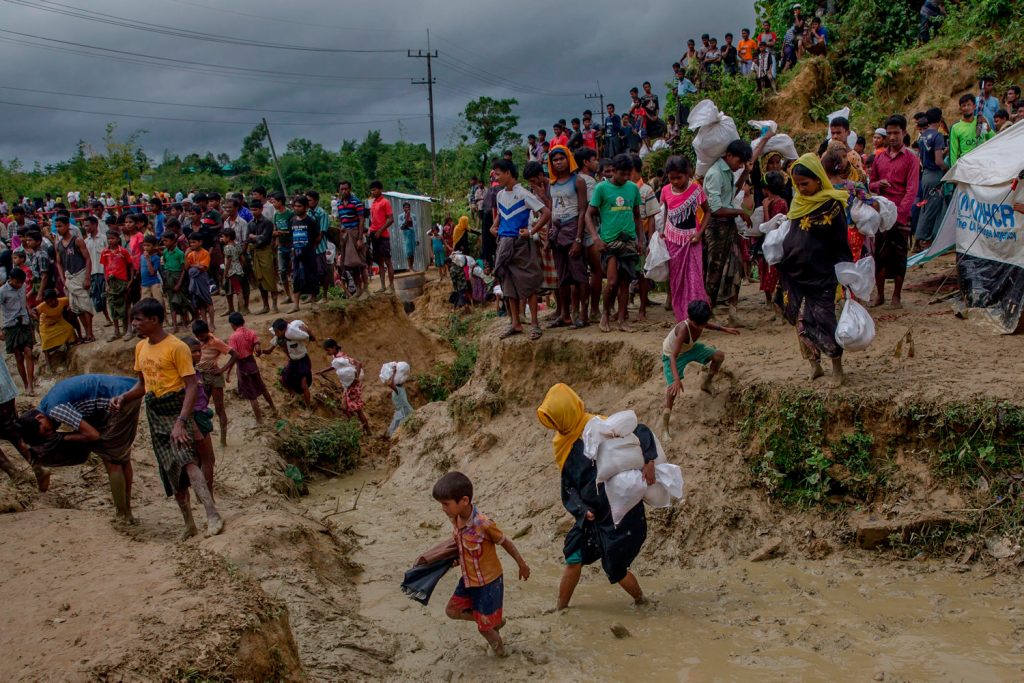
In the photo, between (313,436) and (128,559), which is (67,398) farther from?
(313,436)

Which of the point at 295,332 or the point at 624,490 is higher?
the point at 295,332

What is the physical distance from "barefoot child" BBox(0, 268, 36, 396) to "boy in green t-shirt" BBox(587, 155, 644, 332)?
906 cm

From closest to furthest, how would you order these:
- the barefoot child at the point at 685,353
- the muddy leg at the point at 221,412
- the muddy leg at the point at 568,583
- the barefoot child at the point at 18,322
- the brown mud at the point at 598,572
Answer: the brown mud at the point at 598,572 < the muddy leg at the point at 568,583 < the barefoot child at the point at 685,353 < the muddy leg at the point at 221,412 < the barefoot child at the point at 18,322

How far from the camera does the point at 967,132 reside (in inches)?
379

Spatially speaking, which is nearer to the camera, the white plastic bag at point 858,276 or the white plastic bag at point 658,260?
the white plastic bag at point 858,276

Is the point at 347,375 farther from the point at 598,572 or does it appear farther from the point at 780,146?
the point at 780,146

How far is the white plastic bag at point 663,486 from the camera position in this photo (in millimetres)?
5129

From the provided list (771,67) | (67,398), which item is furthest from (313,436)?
(771,67)

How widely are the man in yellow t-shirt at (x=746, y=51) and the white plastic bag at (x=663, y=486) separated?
15.2 metres

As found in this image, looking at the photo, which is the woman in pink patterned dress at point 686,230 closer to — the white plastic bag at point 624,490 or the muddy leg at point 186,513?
the white plastic bag at point 624,490

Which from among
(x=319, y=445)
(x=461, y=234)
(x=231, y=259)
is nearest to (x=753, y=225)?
(x=319, y=445)

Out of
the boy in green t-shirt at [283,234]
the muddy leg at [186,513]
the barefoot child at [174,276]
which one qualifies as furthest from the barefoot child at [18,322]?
the muddy leg at [186,513]

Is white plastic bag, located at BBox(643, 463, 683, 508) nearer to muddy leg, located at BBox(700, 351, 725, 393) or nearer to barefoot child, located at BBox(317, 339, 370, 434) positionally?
muddy leg, located at BBox(700, 351, 725, 393)

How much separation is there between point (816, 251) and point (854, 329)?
2.15 ft
